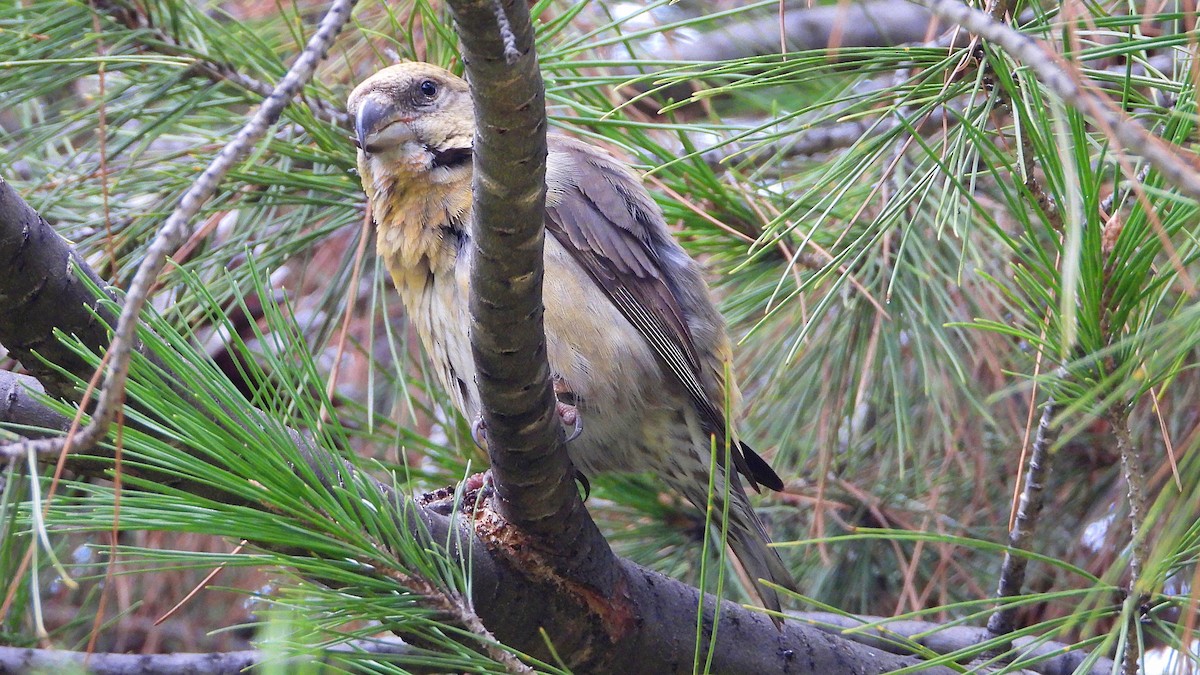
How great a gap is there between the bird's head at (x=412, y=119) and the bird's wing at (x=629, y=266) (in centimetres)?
27

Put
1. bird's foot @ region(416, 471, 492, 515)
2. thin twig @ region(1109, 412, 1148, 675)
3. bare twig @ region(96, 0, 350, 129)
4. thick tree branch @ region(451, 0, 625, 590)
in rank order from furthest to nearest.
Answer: bare twig @ region(96, 0, 350, 129) < bird's foot @ region(416, 471, 492, 515) < thin twig @ region(1109, 412, 1148, 675) < thick tree branch @ region(451, 0, 625, 590)

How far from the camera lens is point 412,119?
282cm

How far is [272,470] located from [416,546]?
10.2 inches

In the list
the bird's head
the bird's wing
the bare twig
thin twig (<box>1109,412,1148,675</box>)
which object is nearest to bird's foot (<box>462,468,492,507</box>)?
the bird's wing

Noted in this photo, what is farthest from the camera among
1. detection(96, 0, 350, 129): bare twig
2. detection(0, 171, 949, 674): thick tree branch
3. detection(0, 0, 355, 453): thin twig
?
detection(96, 0, 350, 129): bare twig

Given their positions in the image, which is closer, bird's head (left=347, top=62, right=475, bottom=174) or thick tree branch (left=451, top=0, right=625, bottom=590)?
thick tree branch (left=451, top=0, right=625, bottom=590)

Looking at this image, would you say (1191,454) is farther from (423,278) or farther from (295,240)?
(295,240)

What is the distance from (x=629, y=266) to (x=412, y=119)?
0.67 m

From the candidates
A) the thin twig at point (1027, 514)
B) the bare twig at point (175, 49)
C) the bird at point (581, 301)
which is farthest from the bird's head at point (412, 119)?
the thin twig at point (1027, 514)

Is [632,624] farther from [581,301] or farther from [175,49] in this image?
[175,49]

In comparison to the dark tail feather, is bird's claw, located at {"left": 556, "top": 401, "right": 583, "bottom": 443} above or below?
above

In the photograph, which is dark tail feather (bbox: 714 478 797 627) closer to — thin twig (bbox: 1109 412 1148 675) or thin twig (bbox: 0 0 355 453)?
thin twig (bbox: 1109 412 1148 675)

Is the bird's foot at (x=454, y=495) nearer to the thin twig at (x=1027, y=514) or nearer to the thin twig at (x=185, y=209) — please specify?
the thin twig at (x=1027, y=514)

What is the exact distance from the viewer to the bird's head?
2.75m
